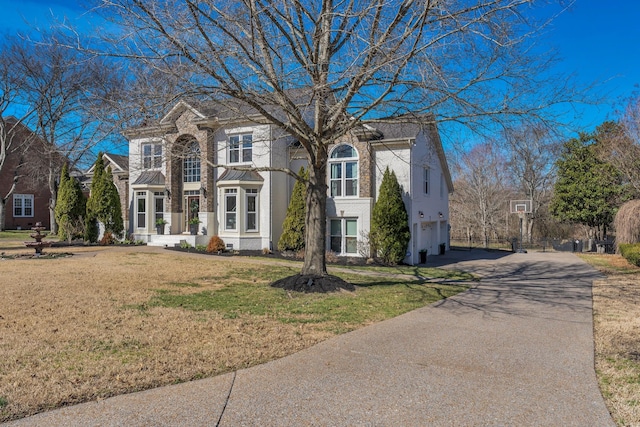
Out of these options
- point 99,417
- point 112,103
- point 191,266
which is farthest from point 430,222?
point 99,417

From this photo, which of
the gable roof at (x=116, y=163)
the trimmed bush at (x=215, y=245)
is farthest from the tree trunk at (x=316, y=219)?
the gable roof at (x=116, y=163)

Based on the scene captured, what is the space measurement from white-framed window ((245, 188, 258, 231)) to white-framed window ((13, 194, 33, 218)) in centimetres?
2911

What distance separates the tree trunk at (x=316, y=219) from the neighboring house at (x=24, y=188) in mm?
29960

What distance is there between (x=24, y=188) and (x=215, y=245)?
28583 mm

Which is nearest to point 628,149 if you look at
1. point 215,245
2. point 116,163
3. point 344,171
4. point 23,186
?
point 344,171

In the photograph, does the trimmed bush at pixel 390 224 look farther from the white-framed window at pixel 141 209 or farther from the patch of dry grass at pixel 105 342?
the white-framed window at pixel 141 209

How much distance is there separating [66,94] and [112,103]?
20.5 metres

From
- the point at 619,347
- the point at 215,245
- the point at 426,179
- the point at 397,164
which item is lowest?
the point at 619,347

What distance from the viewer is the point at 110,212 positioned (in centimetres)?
2428

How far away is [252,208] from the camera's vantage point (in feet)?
70.0

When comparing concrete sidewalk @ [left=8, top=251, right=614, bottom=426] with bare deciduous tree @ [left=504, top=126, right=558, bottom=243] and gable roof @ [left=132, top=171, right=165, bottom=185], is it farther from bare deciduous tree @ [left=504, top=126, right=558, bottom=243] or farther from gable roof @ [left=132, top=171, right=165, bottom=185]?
bare deciduous tree @ [left=504, top=126, right=558, bottom=243]

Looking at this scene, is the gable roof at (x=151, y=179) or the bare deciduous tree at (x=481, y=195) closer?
the gable roof at (x=151, y=179)

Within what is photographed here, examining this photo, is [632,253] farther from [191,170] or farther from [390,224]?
[191,170]

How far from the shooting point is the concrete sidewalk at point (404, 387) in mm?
3949
